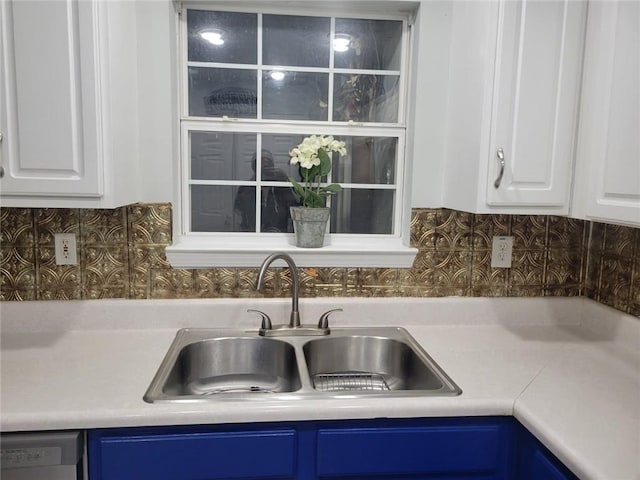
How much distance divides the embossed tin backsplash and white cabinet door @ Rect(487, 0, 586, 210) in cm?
35

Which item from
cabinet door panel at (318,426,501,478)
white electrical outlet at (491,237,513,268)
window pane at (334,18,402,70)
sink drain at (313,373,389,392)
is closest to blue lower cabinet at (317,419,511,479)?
cabinet door panel at (318,426,501,478)

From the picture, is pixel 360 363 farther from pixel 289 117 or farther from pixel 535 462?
pixel 289 117

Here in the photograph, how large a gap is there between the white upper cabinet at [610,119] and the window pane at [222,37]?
1143mm

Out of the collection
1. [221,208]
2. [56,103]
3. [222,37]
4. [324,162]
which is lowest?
[221,208]

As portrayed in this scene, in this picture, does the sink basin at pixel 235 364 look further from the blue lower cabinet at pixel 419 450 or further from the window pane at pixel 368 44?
the window pane at pixel 368 44

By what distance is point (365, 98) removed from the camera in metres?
1.97

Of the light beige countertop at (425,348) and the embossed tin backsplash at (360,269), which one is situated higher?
the embossed tin backsplash at (360,269)

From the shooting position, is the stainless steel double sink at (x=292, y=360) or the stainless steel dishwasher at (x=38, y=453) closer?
the stainless steel dishwasher at (x=38, y=453)

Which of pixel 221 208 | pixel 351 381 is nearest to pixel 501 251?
pixel 351 381

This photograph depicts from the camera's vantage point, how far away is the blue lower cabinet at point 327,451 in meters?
1.23

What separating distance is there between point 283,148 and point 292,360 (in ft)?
2.62

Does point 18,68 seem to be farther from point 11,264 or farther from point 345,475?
point 345,475

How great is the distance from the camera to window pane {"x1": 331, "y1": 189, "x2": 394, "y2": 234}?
1.99 metres

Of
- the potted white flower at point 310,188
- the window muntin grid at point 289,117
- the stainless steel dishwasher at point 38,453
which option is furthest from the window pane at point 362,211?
the stainless steel dishwasher at point 38,453
